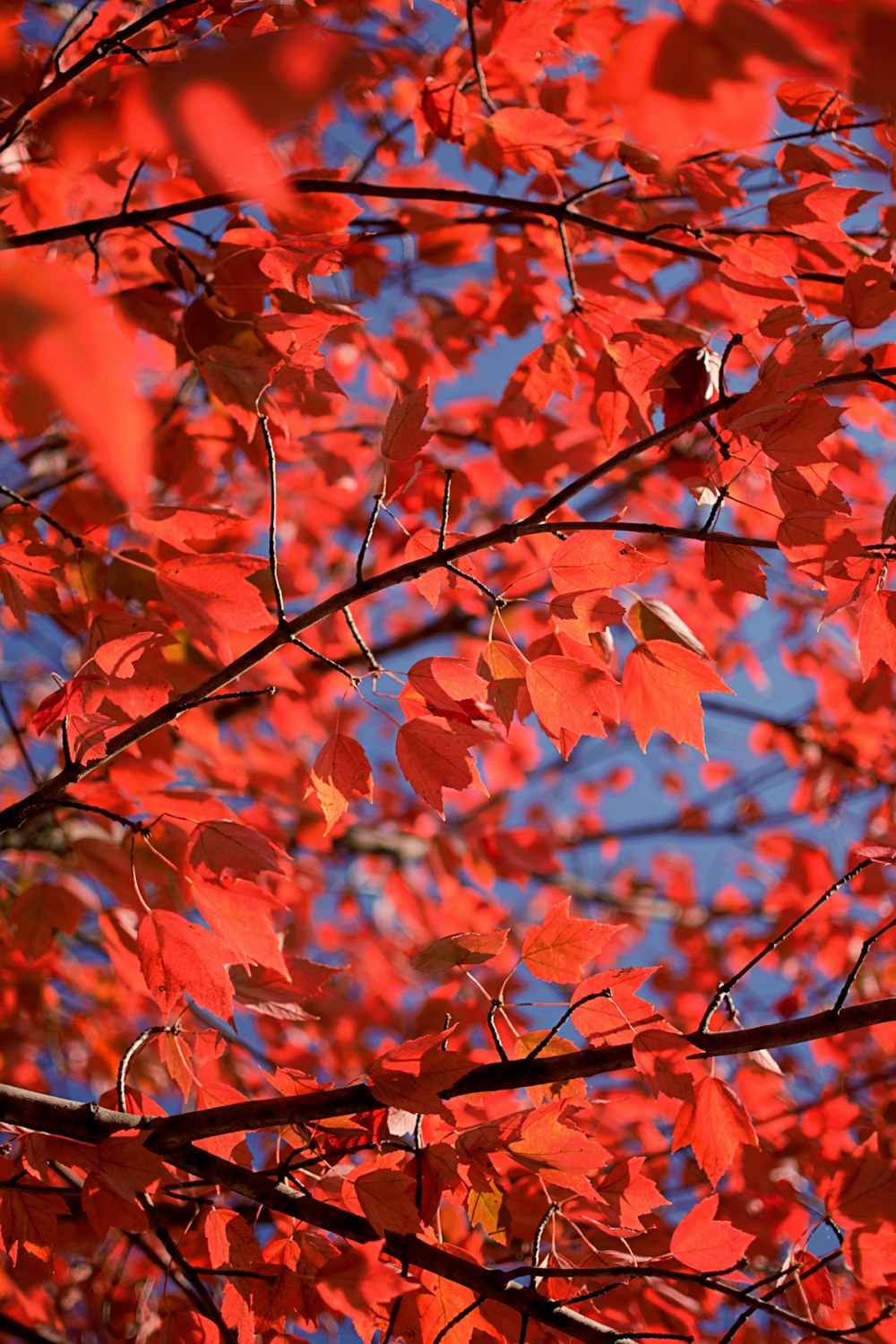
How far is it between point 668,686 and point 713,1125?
43 cm

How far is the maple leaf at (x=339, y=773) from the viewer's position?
2.86 feet

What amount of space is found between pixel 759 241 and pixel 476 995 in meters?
1.61

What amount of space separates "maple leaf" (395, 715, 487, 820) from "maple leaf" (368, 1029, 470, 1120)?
22cm

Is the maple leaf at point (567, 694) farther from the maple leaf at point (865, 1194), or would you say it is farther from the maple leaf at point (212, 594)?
the maple leaf at point (865, 1194)

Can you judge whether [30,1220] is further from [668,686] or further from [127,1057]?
[668,686]

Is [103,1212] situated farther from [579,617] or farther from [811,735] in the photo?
[811,735]

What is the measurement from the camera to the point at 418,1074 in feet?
2.58

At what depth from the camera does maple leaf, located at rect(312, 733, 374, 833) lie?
87cm

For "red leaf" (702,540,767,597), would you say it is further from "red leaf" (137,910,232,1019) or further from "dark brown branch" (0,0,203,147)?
"dark brown branch" (0,0,203,147)

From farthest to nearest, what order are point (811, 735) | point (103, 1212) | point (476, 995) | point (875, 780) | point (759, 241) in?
point (811, 735), point (875, 780), point (476, 995), point (759, 241), point (103, 1212)

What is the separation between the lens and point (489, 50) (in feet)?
4.00

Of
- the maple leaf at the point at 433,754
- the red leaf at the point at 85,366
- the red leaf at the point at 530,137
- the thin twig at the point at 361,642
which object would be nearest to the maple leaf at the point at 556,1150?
the maple leaf at the point at 433,754

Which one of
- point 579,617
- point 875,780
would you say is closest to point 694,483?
point 579,617

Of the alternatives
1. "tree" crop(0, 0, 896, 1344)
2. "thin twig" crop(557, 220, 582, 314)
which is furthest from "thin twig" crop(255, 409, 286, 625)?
"thin twig" crop(557, 220, 582, 314)
